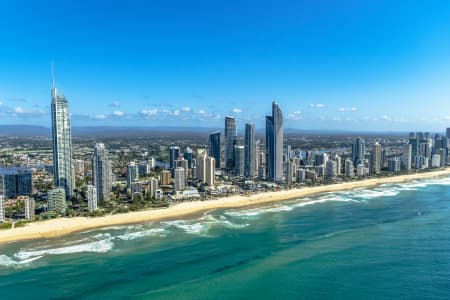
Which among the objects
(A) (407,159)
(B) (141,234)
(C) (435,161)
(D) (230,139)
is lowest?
(B) (141,234)

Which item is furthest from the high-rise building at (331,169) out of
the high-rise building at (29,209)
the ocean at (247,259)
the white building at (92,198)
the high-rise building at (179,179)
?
the high-rise building at (29,209)

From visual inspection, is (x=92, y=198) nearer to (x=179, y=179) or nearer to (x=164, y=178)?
(x=179, y=179)

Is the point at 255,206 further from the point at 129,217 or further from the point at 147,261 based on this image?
the point at 147,261

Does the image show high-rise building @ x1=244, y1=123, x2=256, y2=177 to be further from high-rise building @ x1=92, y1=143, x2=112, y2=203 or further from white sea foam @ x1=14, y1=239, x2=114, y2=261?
white sea foam @ x1=14, y1=239, x2=114, y2=261

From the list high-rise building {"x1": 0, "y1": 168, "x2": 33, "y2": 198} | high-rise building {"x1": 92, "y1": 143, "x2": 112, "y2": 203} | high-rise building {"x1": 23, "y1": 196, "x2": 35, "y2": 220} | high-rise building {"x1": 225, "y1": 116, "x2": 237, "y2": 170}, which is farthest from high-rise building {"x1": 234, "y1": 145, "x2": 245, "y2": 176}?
high-rise building {"x1": 23, "y1": 196, "x2": 35, "y2": 220}

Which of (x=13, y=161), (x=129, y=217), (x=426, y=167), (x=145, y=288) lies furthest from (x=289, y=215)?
(x=13, y=161)

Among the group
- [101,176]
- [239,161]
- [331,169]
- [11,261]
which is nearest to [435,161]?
[331,169]
